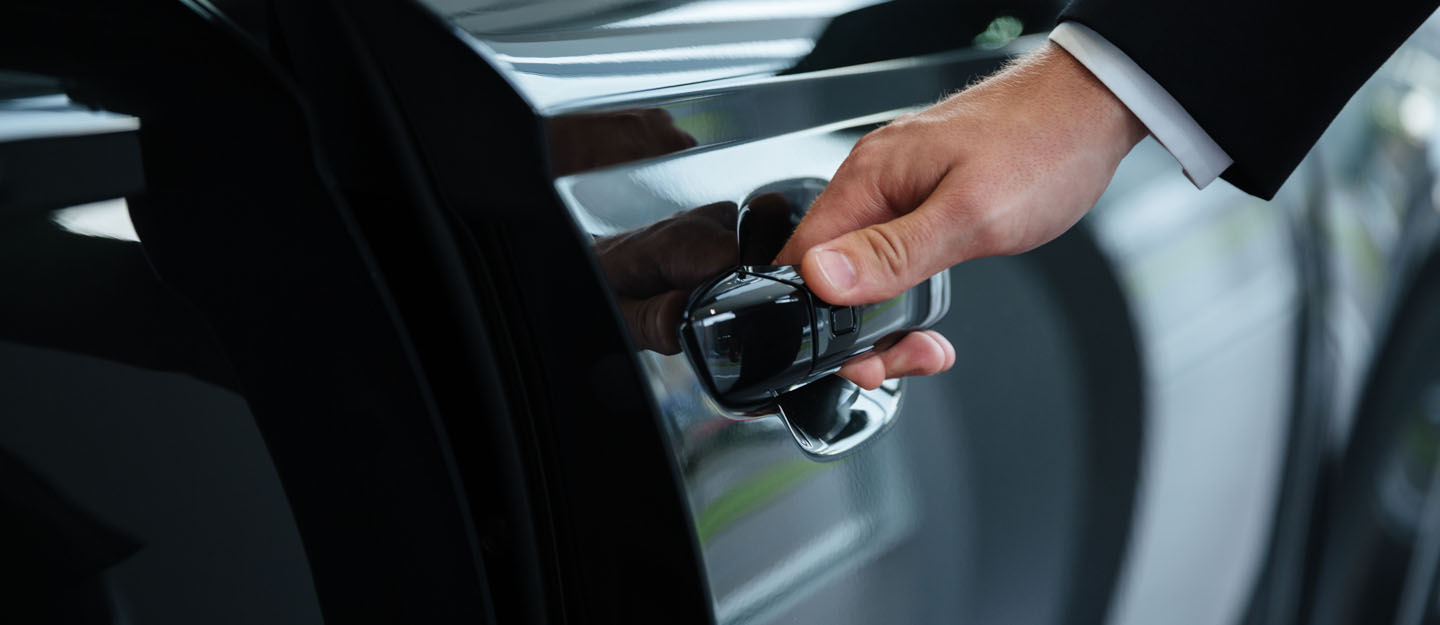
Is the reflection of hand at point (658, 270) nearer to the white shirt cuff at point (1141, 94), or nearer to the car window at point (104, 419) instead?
the car window at point (104, 419)

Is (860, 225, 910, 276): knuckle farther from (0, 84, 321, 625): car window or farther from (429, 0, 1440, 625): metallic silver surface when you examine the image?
(0, 84, 321, 625): car window

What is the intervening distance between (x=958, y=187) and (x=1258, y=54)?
0.30 meters

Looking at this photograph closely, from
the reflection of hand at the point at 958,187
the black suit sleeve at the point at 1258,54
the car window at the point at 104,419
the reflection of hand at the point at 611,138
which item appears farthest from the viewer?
the black suit sleeve at the point at 1258,54

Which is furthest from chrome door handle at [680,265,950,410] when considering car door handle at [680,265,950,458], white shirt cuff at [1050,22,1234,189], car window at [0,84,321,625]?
white shirt cuff at [1050,22,1234,189]

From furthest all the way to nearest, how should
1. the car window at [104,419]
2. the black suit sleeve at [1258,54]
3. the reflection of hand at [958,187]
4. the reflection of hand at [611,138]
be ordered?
the black suit sleeve at [1258,54]
the reflection of hand at [958,187]
the reflection of hand at [611,138]
the car window at [104,419]

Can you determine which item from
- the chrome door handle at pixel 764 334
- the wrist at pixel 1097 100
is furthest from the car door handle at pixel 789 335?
the wrist at pixel 1097 100

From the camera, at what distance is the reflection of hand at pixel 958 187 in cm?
71

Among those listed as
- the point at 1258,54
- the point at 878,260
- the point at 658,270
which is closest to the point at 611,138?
the point at 658,270

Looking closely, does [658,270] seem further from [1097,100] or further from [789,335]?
[1097,100]

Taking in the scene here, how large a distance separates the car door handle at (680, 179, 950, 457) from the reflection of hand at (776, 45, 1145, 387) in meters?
0.01

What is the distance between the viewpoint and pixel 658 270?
62 cm

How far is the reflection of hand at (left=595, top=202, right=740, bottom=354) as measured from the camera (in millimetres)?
607

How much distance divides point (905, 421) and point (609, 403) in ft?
0.75

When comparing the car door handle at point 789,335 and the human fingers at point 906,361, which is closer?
the car door handle at point 789,335
